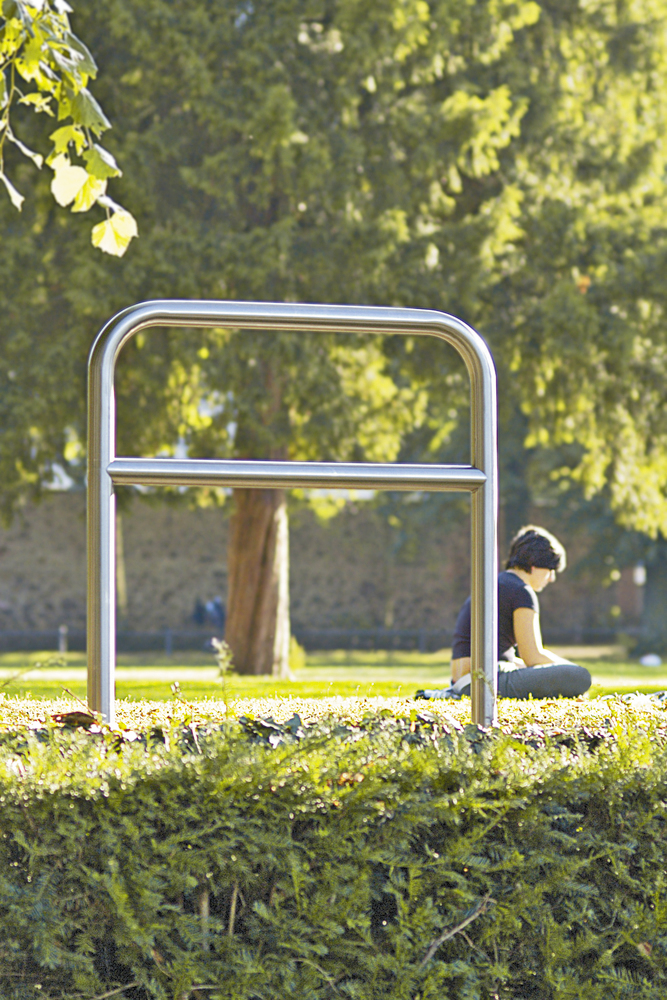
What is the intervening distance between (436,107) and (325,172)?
4.37 feet

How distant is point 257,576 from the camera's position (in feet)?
41.3

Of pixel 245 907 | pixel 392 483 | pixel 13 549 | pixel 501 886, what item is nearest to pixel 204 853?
pixel 245 907

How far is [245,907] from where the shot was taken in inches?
65.9

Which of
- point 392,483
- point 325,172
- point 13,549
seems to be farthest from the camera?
point 13,549

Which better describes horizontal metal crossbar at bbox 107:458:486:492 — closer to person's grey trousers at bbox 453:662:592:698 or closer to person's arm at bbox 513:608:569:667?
person's grey trousers at bbox 453:662:592:698

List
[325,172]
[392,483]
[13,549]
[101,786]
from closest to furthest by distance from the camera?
1. [101,786]
2. [392,483]
3. [325,172]
4. [13,549]

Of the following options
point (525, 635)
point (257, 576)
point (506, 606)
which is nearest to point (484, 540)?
point (525, 635)

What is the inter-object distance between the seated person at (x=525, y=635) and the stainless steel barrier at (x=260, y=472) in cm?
215

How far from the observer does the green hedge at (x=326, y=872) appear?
1.63m

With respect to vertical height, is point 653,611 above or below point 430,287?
below

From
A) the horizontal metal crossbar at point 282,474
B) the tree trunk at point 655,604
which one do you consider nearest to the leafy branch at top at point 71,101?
the horizontal metal crossbar at point 282,474

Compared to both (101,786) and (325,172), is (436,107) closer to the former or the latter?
(325,172)

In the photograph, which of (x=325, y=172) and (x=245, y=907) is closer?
(x=245, y=907)

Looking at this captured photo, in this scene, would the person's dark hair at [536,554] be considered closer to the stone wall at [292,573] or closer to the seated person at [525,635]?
the seated person at [525,635]
